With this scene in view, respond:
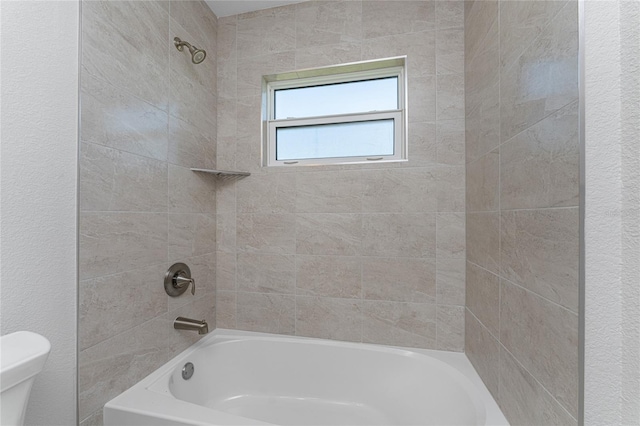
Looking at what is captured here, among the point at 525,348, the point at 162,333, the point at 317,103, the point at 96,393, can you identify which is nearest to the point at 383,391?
the point at 525,348

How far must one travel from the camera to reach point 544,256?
75 cm

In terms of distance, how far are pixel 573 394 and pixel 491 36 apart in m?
1.22

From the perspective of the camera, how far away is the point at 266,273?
1748 millimetres

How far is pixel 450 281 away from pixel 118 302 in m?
1.54

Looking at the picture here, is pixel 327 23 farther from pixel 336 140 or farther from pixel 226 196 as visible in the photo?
pixel 226 196

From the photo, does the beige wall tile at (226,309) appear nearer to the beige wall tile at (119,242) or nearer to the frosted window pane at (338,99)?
the beige wall tile at (119,242)

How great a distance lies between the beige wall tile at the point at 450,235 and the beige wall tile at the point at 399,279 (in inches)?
3.5

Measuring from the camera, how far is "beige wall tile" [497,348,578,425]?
701mm

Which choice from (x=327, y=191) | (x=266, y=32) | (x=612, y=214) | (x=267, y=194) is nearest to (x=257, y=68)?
(x=266, y=32)

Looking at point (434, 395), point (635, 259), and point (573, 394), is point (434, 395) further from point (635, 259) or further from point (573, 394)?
point (635, 259)

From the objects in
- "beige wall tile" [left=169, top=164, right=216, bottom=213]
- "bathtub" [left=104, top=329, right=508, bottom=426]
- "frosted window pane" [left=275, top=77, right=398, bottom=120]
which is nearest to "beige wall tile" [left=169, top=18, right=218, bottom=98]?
"frosted window pane" [left=275, top=77, right=398, bottom=120]

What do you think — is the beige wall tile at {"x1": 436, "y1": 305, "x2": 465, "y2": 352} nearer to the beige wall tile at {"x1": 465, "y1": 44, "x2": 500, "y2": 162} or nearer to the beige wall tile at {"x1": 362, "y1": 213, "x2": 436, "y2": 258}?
the beige wall tile at {"x1": 362, "y1": 213, "x2": 436, "y2": 258}

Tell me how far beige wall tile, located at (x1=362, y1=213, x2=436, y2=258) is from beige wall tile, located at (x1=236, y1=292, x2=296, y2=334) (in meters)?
0.58

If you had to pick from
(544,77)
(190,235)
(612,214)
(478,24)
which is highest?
(478,24)
